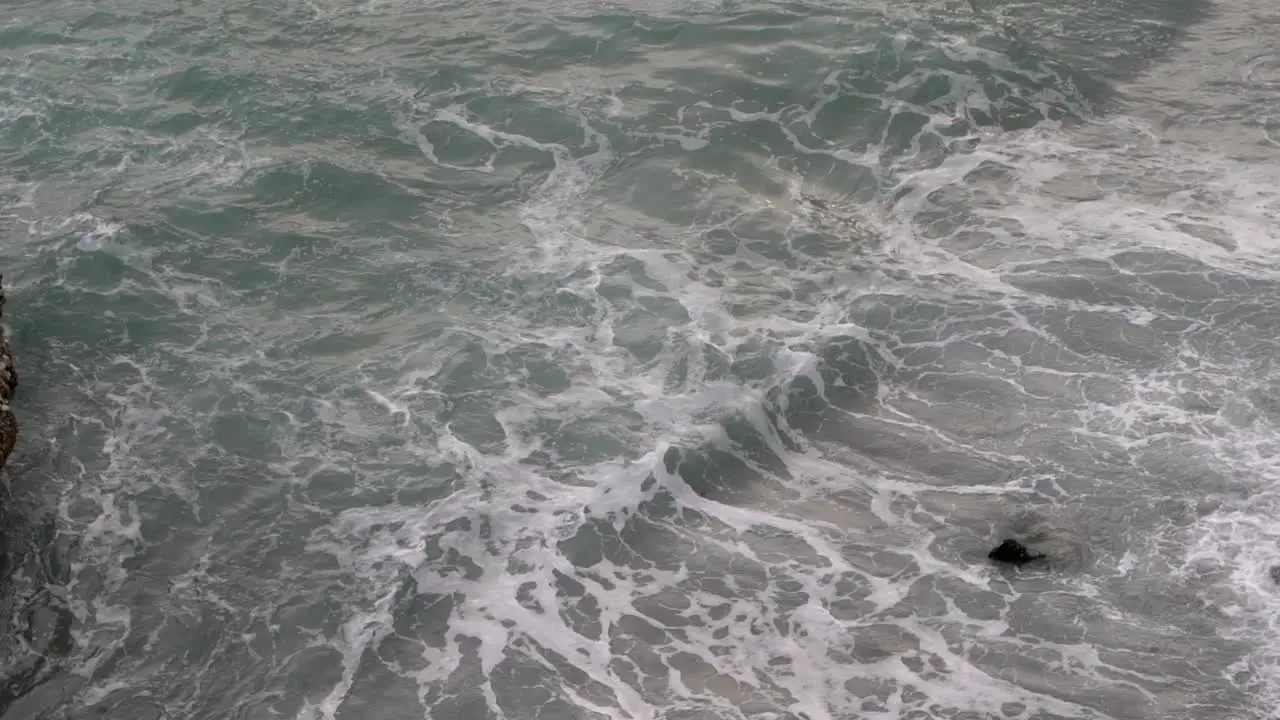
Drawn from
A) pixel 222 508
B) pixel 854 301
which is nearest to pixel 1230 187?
pixel 854 301

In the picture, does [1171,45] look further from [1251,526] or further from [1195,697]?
[1195,697]

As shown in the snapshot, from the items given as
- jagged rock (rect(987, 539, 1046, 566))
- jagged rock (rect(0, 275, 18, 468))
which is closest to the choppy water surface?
jagged rock (rect(987, 539, 1046, 566))

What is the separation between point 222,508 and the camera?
1234cm

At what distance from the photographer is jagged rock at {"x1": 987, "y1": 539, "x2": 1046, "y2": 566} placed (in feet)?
37.3

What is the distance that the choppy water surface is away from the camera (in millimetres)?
10766

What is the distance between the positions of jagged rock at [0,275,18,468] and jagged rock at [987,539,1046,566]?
8.77 m

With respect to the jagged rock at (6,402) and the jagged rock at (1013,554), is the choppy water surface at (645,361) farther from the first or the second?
the jagged rock at (6,402)

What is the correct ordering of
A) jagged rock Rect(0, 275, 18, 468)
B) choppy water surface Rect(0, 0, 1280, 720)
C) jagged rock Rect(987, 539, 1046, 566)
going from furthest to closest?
jagged rock Rect(0, 275, 18, 468), jagged rock Rect(987, 539, 1046, 566), choppy water surface Rect(0, 0, 1280, 720)

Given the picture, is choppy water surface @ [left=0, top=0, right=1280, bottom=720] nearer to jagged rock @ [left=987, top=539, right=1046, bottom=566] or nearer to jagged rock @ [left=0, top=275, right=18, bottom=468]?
jagged rock @ [left=987, top=539, right=1046, bottom=566]

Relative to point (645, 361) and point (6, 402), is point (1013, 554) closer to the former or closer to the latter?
point (645, 361)

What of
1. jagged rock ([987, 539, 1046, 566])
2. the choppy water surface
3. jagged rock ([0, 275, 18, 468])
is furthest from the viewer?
jagged rock ([0, 275, 18, 468])

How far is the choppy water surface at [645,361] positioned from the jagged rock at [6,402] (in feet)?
1.53

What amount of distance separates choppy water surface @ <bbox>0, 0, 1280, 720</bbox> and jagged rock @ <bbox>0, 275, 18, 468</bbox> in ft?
1.53

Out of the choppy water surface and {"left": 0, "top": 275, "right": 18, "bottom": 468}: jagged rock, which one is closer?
the choppy water surface
